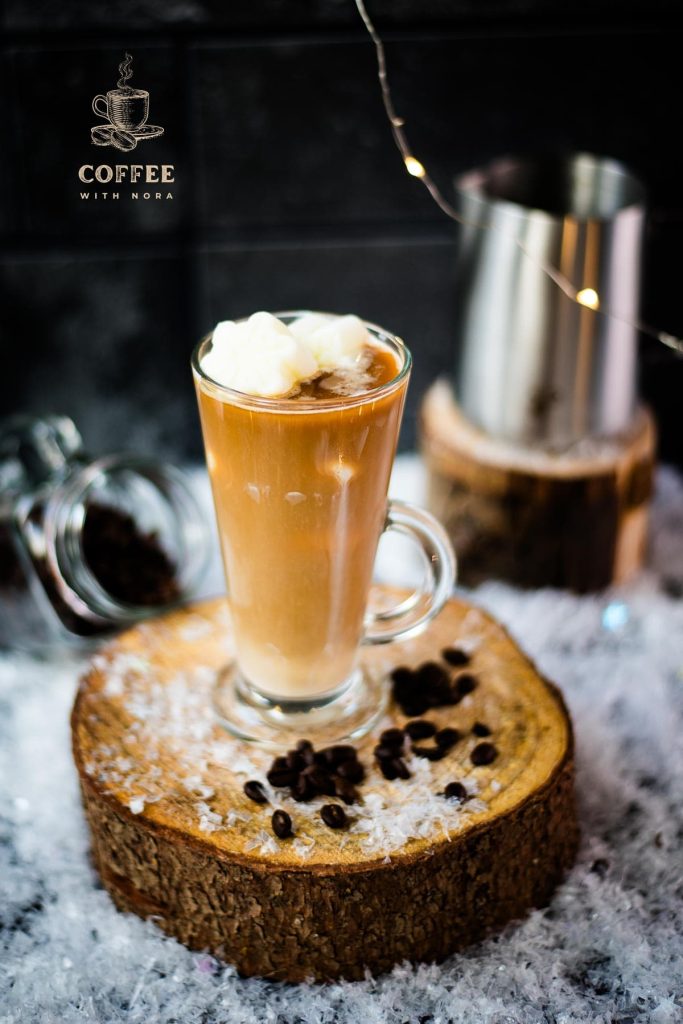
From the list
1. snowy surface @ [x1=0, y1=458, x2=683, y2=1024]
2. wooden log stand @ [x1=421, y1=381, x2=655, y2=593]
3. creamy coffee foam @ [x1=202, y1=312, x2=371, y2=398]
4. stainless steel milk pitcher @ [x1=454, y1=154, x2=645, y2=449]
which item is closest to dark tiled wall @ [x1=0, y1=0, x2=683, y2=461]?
stainless steel milk pitcher @ [x1=454, y1=154, x2=645, y2=449]

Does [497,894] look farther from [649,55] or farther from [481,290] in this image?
[649,55]

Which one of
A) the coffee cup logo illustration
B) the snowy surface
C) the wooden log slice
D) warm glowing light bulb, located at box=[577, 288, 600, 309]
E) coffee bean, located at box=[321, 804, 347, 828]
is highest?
the coffee cup logo illustration

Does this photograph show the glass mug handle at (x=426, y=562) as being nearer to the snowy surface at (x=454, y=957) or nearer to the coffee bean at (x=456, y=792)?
the coffee bean at (x=456, y=792)

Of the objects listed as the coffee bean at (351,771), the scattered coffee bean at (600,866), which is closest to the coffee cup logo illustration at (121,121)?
the coffee bean at (351,771)

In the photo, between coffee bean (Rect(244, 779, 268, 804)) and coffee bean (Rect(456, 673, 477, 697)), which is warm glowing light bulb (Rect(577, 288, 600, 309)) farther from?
coffee bean (Rect(244, 779, 268, 804))

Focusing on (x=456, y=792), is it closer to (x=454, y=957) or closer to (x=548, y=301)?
(x=454, y=957)

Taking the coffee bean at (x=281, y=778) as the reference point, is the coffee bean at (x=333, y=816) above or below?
above
